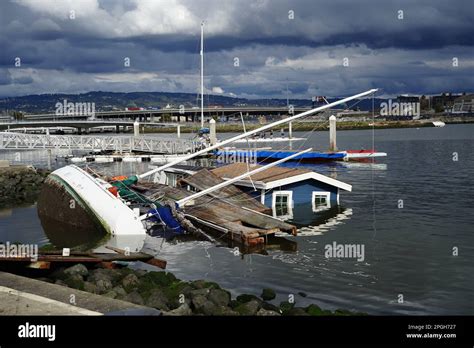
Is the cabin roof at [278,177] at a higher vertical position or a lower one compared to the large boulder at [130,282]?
higher

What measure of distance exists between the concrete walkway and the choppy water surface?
669 centimetres

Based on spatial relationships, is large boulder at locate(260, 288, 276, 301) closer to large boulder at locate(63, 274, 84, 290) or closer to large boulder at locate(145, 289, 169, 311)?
large boulder at locate(145, 289, 169, 311)

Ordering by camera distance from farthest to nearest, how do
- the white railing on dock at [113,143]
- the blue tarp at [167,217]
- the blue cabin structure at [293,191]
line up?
the white railing on dock at [113,143] < the blue cabin structure at [293,191] < the blue tarp at [167,217]

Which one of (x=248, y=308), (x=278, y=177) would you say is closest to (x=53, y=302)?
(x=248, y=308)

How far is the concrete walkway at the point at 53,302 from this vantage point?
13625 mm

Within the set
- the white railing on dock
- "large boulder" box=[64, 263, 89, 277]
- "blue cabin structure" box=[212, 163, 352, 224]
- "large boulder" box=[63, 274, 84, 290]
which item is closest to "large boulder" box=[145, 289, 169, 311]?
"large boulder" box=[63, 274, 84, 290]

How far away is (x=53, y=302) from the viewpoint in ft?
47.1

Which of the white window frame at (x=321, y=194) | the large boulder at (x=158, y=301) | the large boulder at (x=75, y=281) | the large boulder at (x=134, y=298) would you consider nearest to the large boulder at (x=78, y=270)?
the large boulder at (x=75, y=281)

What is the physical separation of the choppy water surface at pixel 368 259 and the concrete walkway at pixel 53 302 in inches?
263

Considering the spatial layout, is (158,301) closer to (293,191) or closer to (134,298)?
(134,298)

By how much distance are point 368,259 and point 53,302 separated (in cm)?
1453

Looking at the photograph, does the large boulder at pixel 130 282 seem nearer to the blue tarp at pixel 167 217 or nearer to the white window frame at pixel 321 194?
the blue tarp at pixel 167 217

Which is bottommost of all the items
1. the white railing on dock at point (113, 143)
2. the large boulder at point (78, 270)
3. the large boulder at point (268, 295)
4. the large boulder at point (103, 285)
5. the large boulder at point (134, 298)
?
the large boulder at point (268, 295)
